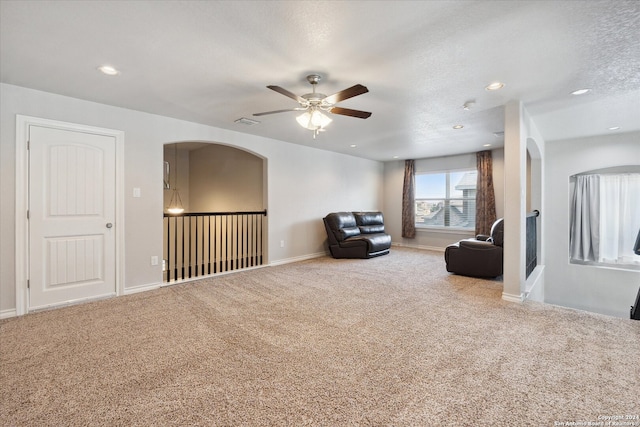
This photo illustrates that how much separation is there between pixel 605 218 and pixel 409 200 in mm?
3862

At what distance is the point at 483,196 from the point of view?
6.77 m

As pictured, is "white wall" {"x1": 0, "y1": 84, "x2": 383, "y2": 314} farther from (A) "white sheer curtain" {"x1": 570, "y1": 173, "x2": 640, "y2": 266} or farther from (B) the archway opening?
(A) "white sheer curtain" {"x1": 570, "y1": 173, "x2": 640, "y2": 266}

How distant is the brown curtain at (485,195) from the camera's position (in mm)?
6625

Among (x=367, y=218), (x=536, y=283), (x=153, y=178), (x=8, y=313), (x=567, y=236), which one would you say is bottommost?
(x=536, y=283)

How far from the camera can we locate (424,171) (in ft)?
25.8

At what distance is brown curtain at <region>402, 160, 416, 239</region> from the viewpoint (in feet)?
26.0

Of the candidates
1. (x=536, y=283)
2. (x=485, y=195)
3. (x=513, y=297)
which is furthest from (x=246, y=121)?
(x=485, y=195)

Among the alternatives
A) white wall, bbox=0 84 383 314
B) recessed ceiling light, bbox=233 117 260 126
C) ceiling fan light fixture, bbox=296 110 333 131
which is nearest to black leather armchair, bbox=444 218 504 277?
white wall, bbox=0 84 383 314

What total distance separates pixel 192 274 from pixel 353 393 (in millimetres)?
3786

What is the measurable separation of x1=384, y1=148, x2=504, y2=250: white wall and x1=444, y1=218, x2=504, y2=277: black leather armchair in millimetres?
2350

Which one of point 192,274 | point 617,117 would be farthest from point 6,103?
point 617,117

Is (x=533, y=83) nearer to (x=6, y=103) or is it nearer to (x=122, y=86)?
(x=122, y=86)

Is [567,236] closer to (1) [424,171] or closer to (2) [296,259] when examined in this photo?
(1) [424,171]

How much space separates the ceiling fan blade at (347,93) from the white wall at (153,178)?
2694 millimetres
